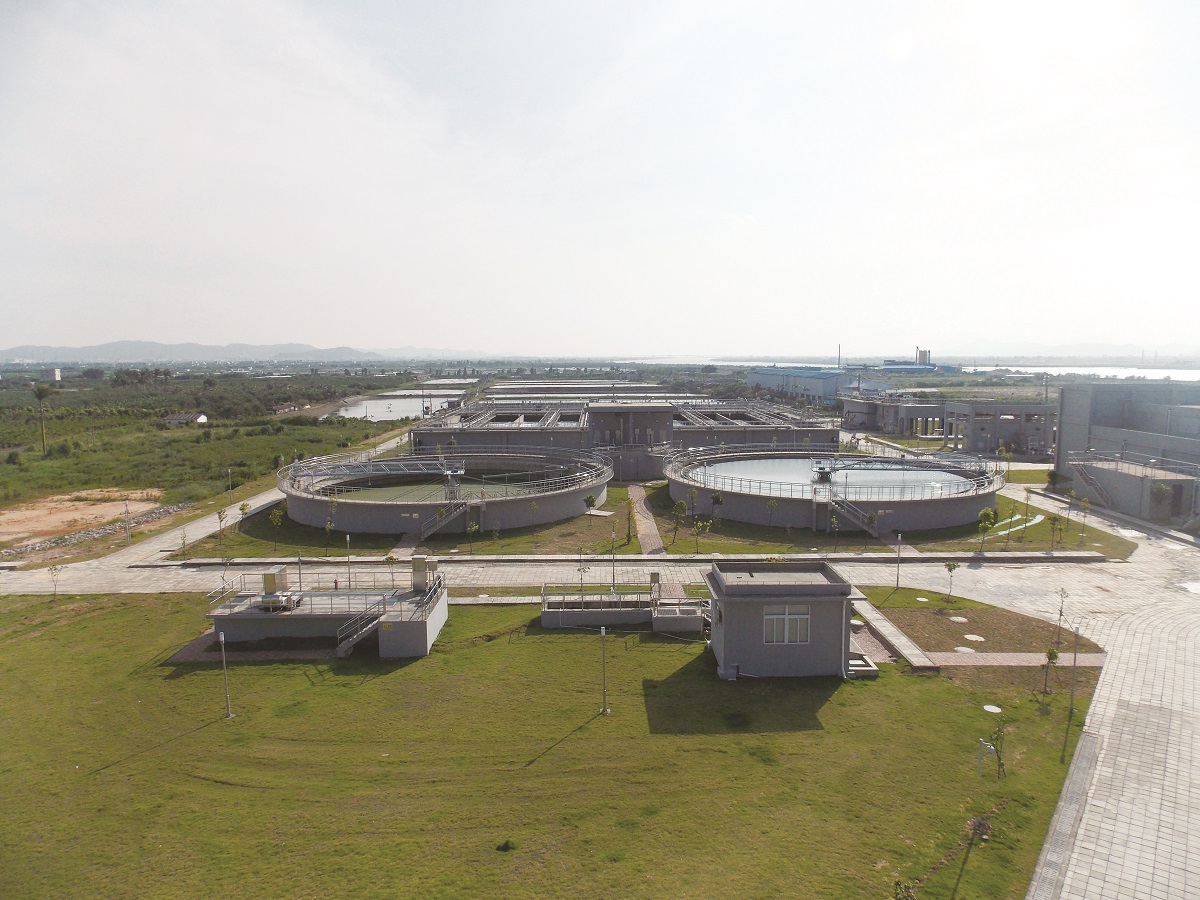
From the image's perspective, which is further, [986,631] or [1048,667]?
[986,631]

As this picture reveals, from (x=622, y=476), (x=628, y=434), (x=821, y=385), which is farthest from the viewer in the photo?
(x=821, y=385)

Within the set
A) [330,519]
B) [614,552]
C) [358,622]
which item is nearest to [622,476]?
[614,552]

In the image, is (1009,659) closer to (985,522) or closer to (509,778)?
(985,522)

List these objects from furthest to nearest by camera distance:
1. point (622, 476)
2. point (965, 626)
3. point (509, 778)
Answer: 1. point (622, 476)
2. point (965, 626)
3. point (509, 778)

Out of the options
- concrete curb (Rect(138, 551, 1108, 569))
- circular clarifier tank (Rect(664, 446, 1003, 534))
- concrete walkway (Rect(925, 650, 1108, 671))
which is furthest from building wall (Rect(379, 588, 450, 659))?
circular clarifier tank (Rect(664, 446, 1003, 534))

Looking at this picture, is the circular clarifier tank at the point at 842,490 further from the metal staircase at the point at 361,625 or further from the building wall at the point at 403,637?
the metal staircase at the point at 361,625

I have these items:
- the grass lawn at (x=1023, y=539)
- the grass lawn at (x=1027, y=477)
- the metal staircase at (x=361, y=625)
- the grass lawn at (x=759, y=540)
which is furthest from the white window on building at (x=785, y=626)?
the grass lawn at (x=1027, y=477)

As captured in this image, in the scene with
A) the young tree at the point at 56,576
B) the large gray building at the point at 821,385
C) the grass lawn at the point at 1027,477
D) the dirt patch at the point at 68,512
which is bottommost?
the dirt patch at the point at 68,512

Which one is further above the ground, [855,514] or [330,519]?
[855,514]
